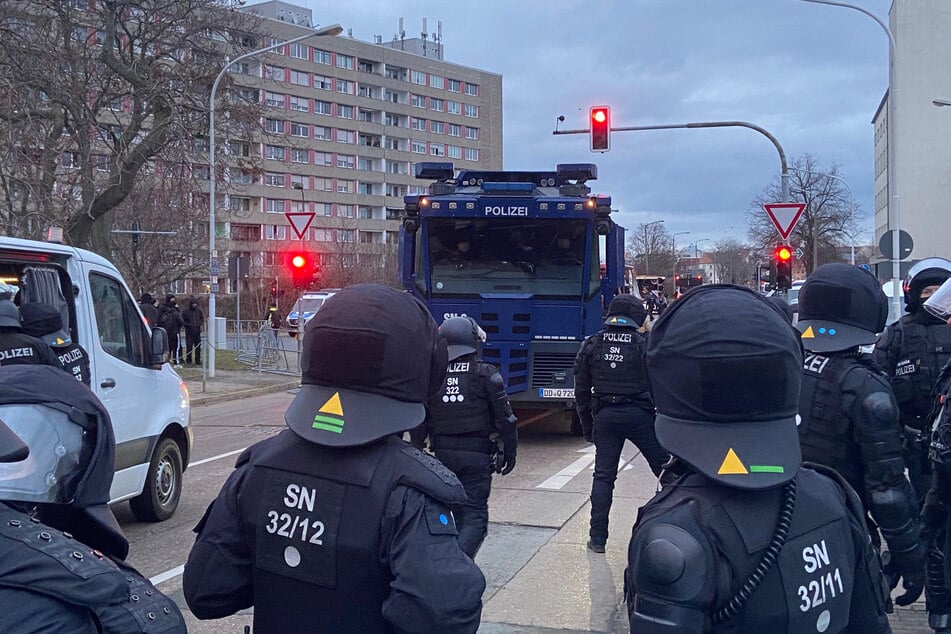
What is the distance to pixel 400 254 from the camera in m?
11.7

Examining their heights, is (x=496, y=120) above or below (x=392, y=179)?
above

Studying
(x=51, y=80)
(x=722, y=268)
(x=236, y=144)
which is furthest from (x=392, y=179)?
(x=51, y=80)

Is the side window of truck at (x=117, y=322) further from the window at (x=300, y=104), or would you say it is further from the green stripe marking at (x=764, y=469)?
the window at (x=300, y=104)

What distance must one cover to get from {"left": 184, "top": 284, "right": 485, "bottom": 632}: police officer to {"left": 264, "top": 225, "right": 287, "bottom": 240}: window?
258 ft

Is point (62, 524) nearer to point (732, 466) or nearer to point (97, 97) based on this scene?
point (732, 466)

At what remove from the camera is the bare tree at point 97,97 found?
15500 millimetres

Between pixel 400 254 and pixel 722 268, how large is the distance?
80.7 m

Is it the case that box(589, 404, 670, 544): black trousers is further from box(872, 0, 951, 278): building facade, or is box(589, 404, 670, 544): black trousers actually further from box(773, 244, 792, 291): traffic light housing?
box(872, 0, 951, 278): building facade

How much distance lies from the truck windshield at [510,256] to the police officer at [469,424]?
563 centimetres

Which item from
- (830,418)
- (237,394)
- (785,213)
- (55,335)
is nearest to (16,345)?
(55,335)

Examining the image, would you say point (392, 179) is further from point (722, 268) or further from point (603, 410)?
point (603, 410)

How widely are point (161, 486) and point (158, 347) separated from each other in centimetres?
130

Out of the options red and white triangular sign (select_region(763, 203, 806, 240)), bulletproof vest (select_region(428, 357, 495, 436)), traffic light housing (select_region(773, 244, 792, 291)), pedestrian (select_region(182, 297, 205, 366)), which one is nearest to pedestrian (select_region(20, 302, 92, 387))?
→ bulletproof vest (select_region(428, 357, 495, 436))

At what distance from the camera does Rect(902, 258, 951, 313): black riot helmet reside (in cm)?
577
